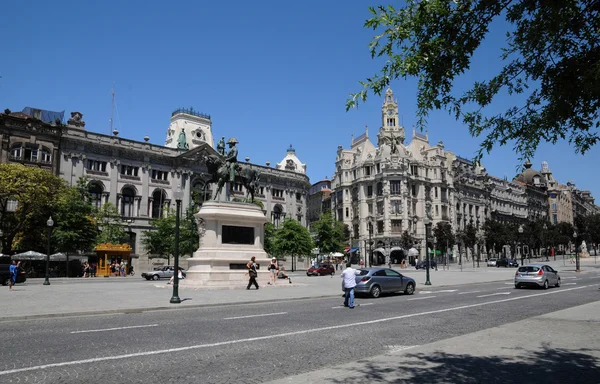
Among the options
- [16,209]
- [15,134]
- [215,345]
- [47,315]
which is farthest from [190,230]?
[215,345]

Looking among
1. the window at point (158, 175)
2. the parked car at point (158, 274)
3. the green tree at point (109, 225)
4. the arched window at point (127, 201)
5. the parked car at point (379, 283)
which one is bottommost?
the parked car at point (158, 274)

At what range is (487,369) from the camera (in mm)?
6914

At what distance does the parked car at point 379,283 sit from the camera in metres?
20.7

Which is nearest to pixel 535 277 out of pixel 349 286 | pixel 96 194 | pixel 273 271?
pixel 349 286

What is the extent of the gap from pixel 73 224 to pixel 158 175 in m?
17.9

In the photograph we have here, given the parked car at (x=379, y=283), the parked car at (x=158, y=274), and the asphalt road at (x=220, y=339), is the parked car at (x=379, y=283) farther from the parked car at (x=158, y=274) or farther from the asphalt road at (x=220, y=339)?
the parked car at (x=158, y=274)

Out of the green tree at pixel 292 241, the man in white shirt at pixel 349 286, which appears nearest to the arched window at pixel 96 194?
the green tree at pixel 292 241

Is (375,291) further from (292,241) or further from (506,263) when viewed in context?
(506,263)

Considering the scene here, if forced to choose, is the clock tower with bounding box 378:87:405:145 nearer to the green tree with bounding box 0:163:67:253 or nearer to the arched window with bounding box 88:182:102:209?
the arched window with bounding box 88:182:102:209

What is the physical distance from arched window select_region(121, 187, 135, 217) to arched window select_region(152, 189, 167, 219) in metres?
3.13

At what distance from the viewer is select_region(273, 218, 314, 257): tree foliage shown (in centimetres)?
6262

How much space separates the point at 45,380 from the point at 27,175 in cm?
4494

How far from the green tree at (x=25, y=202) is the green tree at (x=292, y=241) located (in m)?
27.4

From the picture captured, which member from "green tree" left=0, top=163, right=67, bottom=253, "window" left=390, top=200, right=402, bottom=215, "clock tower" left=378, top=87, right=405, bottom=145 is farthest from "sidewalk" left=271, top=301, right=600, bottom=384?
"clock tower" left=378, top=87, right=405, bottom=145
